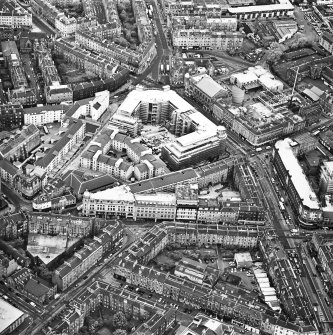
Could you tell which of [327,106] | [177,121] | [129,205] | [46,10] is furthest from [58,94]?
[327,106]

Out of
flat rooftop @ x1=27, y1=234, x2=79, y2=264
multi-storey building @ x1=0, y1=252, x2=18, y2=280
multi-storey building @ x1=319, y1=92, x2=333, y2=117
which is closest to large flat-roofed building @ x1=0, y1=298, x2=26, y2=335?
multi-storey building @ x1=0, y1=252, x2=18, y2=280

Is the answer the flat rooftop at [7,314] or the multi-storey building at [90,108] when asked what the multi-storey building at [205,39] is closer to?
the multi-storey building at [90,108]

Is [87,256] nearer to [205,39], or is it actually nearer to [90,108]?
[90,108]

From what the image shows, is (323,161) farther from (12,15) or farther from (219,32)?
(12,15)

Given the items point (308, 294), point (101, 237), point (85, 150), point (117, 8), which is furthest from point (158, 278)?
point (117, 8)

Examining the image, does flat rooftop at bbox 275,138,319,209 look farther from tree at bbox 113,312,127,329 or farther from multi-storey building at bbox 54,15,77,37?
multi-storey building at bbox 54,15,77,37
